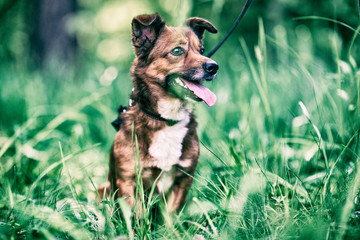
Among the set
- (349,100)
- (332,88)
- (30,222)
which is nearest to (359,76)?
(349,100)

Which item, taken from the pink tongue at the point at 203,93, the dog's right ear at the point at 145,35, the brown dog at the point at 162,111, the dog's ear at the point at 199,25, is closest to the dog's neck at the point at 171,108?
the brown dog at the point at 162,111

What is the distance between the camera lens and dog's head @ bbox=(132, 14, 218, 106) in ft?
6.94

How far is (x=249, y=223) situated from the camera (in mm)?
1657

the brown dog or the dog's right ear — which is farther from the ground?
the dog's right ear

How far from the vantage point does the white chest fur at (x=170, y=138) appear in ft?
6.69

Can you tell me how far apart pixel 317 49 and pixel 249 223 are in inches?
173

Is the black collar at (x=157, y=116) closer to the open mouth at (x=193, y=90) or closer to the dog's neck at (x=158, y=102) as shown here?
the dog's neck at (x=158, y=102)

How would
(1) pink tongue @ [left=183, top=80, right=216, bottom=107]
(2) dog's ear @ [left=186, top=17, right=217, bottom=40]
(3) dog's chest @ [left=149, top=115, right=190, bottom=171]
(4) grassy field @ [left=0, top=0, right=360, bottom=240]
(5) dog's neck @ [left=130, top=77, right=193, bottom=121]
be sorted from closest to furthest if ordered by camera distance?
(4) grassy field @ [left=0, top=0, right=360, bottom=240] → (1) pink tongue @ [left=183, top=80, right=216, bottom=107] → (3) dog's chest @ [left=149, top=115, right=190, bottom=171] → (5) dog's neck @ [left=130, top=77, right=193, bottom=121] → (2) dog's ear @ [left=186, top=17, right=217, bottom=40]

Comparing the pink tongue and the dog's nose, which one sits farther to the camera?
the dog's nose

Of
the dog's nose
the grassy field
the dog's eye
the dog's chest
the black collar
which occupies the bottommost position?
the grassy field

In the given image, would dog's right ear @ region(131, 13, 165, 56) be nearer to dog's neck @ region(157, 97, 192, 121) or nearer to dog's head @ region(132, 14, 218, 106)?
dog's head @ region(132, 14, 218, 106)

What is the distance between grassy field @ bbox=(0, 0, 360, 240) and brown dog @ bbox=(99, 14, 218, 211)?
0.16 meters

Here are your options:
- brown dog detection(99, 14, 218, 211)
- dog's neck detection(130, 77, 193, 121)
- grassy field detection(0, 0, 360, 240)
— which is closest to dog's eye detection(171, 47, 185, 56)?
brown dog detection(99, 14, 218, 211)

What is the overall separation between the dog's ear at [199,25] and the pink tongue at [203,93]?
0.49 meters
